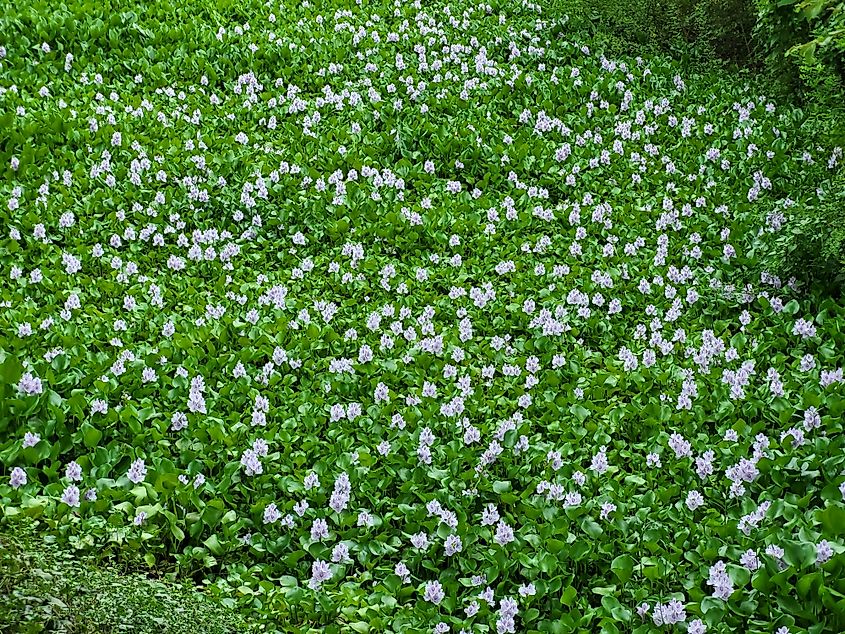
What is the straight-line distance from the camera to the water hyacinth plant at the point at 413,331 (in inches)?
138

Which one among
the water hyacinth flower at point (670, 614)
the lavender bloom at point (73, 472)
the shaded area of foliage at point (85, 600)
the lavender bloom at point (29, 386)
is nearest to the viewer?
the shaded area of foliage at point (85, 600)

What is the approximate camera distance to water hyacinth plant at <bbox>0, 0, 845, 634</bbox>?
3.49m

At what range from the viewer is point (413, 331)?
487 centimetres

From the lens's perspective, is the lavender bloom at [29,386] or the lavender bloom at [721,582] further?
the lavender bloom at [29,386]

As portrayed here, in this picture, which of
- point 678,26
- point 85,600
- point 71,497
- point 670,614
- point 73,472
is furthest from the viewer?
point 678,26

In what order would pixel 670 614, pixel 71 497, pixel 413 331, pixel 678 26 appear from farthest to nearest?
pixel 678 26 < pixel 413 331 < pixel 71 497 < pixel 670 614

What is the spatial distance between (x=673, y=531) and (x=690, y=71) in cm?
585

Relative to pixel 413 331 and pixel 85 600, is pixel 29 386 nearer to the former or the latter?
pixel 85 600

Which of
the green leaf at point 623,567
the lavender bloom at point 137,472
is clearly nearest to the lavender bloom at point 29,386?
the lavender bloom at point 137,472

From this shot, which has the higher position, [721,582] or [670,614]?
[721,582]

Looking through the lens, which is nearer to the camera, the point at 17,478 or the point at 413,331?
the point at 17,478

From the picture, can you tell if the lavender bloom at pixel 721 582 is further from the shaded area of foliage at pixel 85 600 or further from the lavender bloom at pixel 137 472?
the lavender bloom at pixel 137 472

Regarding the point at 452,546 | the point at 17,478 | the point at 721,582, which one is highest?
the point at 17,478

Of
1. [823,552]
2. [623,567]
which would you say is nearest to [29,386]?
[623,567]
